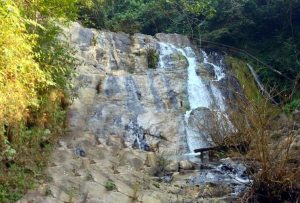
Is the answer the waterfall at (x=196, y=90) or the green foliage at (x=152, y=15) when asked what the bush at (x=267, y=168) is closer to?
the waterfall at (x=196, y=90)

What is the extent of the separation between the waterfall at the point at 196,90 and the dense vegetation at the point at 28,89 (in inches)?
179

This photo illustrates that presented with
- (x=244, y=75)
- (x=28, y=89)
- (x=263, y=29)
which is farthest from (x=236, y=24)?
(x=28, y=89)

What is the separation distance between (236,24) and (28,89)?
542 inches

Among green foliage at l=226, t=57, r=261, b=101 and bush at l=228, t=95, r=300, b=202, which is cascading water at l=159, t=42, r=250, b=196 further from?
bush at l=228, t=95, r=300, b=202

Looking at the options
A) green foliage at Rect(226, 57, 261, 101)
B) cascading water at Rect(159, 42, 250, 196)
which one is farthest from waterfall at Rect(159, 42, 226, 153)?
green foliage at Rect(226, 57, 261, 101)

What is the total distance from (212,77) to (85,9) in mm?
7683

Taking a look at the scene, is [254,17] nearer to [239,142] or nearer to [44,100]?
[239,142]

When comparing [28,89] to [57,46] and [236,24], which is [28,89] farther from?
[236,24]

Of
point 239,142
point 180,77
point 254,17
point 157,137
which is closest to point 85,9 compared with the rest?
point 180,77

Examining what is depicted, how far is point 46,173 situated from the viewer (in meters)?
7.80

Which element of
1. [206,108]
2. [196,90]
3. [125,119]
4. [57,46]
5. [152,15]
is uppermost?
[152,15]

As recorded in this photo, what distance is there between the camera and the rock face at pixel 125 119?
785cm

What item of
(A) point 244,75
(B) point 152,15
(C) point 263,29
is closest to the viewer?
(A) point 244,75

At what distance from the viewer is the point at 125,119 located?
41.9ft
